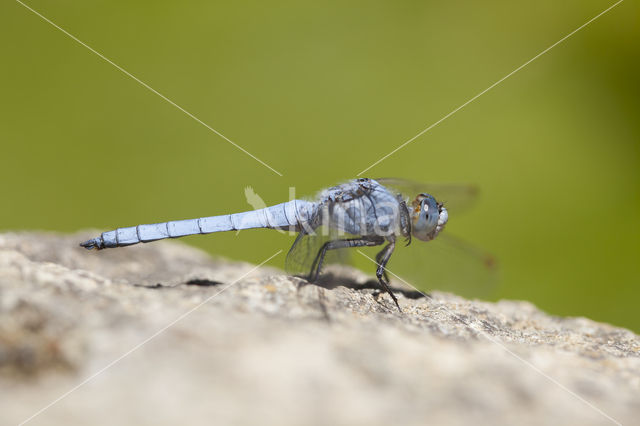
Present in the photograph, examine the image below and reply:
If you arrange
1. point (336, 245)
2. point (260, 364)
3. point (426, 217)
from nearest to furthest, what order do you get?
point (260, 364) < point (336, 245) < point (426, 217)

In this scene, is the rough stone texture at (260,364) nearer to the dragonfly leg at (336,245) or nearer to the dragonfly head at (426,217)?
the dragonfly leg at (336,245)

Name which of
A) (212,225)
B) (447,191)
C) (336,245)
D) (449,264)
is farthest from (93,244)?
(447,191)

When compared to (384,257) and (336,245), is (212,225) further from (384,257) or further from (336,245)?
(384,257)

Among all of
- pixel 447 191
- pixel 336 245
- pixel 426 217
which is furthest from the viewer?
pixel 447 191

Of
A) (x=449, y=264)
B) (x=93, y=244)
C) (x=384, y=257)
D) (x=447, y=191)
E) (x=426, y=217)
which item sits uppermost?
(x=447, y=191)

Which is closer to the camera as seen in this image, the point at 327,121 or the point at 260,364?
the point at 260,364

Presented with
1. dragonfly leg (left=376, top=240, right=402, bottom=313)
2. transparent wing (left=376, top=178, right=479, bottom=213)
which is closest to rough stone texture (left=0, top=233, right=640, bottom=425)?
dragonfly leg (left=376, top=240, right=402, bottom=313)

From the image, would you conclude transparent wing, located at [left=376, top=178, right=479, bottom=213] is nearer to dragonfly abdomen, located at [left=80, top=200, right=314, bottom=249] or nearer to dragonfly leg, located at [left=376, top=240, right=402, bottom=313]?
dragonfly leg, located at [left=376, top=240, right=402, bottom=313]
